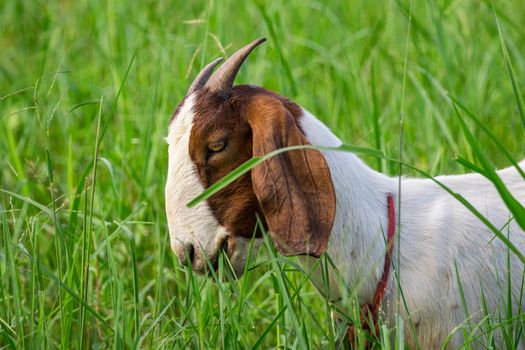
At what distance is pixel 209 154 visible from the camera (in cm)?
285

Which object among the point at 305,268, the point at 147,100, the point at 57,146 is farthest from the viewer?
the point at 57,146

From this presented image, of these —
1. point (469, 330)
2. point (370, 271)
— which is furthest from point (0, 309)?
point (469, 330)

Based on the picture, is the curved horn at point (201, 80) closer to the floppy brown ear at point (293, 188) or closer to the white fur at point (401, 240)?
the white fur at point (401, 240)

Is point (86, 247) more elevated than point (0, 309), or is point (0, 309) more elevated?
point (86, 247)

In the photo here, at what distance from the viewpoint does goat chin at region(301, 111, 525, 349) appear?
289 centimetres

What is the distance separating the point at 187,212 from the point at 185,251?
0.35 feet

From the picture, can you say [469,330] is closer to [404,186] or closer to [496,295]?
[496,295]

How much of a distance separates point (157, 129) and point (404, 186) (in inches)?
68.1

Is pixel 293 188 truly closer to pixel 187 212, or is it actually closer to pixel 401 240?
pixel 187 212

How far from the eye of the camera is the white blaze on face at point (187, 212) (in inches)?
112

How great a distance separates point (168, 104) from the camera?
16.0 ft

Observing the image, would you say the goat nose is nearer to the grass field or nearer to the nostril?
the nostril

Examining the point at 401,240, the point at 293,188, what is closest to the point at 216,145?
the point at 293,188

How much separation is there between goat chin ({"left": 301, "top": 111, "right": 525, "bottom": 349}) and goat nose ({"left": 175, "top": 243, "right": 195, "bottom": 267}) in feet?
1.12
